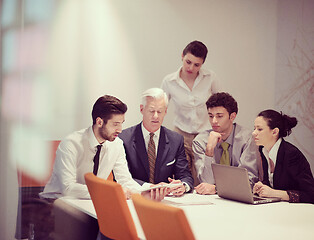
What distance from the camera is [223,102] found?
5.32 m

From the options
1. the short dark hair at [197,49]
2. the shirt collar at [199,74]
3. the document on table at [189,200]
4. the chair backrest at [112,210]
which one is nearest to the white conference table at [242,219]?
the document on table at [189,200]

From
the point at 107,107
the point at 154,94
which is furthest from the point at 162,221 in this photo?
the point at 154,94

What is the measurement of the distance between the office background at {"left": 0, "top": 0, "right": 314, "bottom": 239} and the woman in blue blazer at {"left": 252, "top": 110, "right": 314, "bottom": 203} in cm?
53

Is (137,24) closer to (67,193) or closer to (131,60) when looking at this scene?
(131,60)

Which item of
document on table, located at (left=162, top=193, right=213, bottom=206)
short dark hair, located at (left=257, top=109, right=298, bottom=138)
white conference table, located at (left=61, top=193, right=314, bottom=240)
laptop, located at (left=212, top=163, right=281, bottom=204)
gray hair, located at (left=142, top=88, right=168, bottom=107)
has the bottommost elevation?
document on table, located at (left=162, top=193, right=213, bottom=206)

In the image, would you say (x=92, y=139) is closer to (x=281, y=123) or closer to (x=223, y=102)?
(x=223, y=102)

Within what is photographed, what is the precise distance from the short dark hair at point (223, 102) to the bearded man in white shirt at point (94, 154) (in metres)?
1.04

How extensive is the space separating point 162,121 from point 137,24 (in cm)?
106

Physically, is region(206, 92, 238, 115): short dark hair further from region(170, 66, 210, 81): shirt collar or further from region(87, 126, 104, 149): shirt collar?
region(87, 126, 104, 149): shirt collar

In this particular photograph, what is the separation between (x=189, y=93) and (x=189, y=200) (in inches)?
62.2

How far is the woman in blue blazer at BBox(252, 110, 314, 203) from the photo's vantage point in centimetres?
403

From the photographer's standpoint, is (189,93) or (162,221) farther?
(189,93)

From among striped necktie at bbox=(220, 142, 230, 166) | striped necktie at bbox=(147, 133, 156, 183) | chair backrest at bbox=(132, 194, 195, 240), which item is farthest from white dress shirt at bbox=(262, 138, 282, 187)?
chair backrest at bbox=(132, 194, 195, 240)

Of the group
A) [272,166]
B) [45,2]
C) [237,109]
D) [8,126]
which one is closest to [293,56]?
[237,109]
